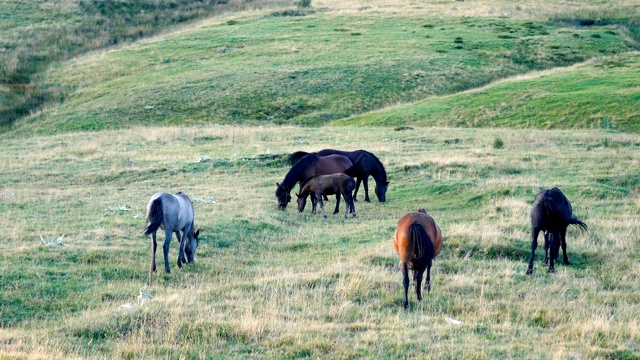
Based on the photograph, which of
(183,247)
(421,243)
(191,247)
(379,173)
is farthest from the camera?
(379,173)

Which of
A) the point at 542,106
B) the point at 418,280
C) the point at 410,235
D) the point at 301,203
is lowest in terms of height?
the point at 301,203

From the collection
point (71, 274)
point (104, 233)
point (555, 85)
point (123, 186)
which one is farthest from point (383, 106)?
point (71, 274)

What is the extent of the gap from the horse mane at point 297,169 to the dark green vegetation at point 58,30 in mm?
31197

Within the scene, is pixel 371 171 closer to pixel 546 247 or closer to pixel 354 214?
pixel 354 214

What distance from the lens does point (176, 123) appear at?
42688 mm

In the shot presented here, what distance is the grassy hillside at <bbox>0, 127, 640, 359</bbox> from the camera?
8992 mm

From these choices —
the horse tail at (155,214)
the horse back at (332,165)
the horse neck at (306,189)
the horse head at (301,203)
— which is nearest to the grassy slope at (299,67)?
the horse back at (332,165)

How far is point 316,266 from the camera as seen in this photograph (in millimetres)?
13539

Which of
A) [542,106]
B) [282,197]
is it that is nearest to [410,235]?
[282,197]

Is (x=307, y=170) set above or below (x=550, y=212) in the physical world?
below

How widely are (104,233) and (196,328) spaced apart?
287 inches

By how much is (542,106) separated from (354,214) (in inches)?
853

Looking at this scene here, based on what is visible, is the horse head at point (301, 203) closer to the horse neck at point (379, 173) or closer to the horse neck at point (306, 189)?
the horse neck at point (306, 189)

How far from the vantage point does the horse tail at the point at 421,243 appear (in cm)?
1080
